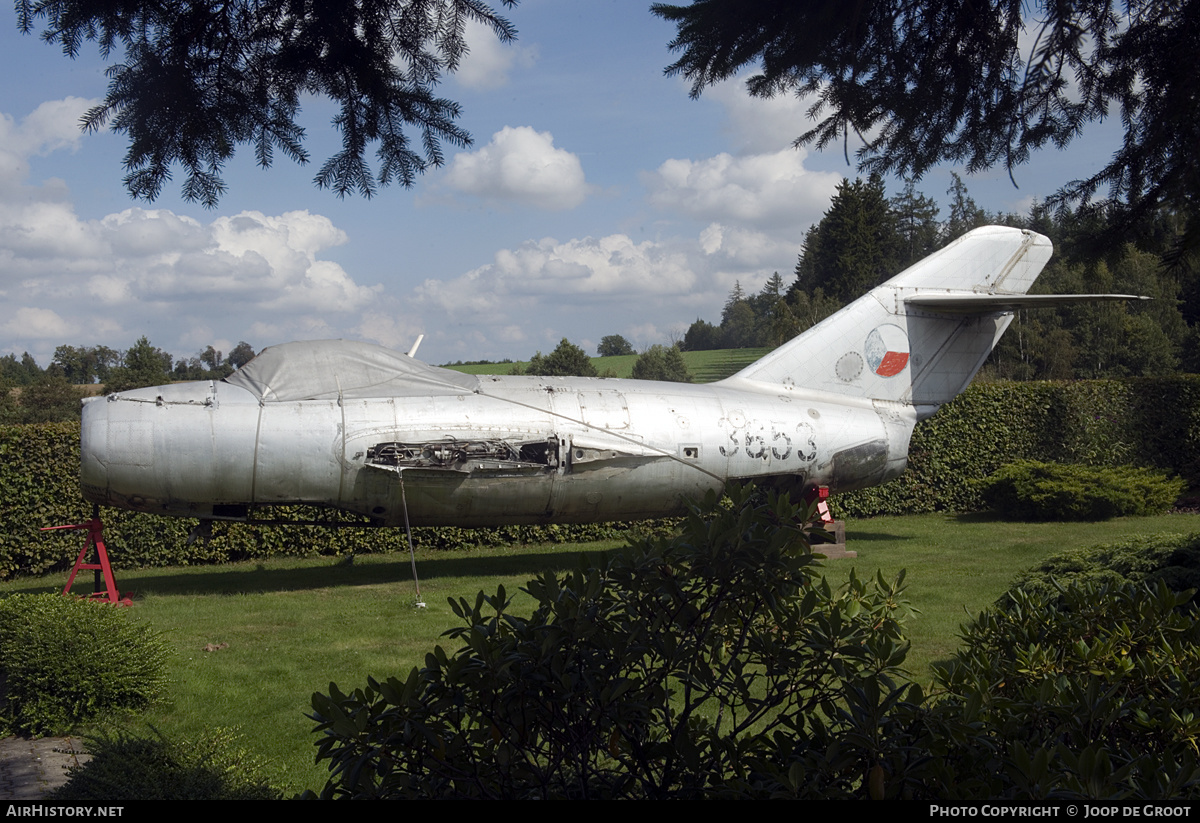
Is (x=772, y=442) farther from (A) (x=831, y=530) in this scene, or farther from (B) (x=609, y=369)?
(B) (x=609, y=369)

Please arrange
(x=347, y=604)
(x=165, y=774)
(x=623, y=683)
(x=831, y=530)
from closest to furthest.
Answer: (x=623, y=683)
(x=165, y=774)
(x=347, y=604)
(x=831, y=530)

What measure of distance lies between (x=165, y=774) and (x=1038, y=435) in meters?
18.2

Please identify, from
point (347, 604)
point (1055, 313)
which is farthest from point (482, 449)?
point (1055, 313)

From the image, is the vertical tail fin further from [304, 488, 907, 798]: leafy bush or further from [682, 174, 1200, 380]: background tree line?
[682, 174, 1200, 380]: background tree line

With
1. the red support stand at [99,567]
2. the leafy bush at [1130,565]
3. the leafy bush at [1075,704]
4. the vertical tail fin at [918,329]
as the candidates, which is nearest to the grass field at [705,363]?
the vertical tail fin at [918,329]

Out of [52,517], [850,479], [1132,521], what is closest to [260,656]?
[52,517]

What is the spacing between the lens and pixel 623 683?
2.72 metres

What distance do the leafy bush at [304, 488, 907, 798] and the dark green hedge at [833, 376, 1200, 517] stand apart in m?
14.1

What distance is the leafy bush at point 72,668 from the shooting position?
591 cm

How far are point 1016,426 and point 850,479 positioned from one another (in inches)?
298

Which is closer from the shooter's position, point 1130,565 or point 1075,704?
point 1075,704

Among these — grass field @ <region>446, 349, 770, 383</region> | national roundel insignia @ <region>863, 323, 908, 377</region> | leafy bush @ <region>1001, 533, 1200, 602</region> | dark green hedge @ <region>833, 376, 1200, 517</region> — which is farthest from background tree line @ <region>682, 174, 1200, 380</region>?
leafy bush @ <region>1001, 533, 1200, 602</region>

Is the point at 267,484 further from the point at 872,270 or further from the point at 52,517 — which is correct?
the point at 872,270

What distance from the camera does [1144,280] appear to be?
42.9m
